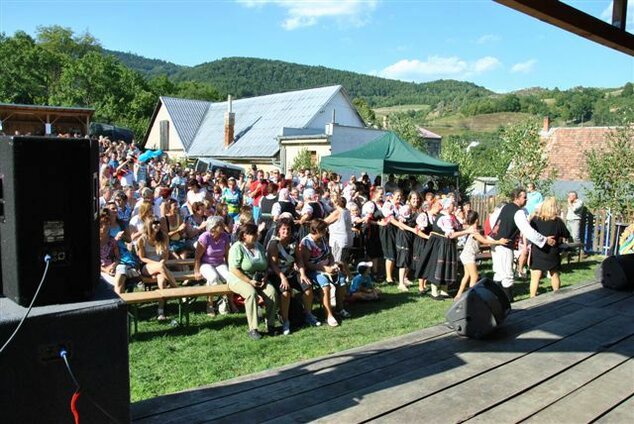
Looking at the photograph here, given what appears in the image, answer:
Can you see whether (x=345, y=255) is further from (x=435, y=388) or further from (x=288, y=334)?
(x=435, y=388)

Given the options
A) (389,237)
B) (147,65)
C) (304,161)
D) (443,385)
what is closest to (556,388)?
(443,385)

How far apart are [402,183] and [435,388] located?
Answer: 12920 millimetres

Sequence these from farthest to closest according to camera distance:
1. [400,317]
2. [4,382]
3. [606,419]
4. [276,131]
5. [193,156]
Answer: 1. [193,156]
2. [276,131]
3. [400,317]
4. [606,419]
5. [4,382]

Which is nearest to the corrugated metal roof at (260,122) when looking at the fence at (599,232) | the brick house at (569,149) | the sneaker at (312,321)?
the brick house at (569,149)

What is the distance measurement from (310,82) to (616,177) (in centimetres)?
11462

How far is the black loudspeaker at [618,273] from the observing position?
19.5 feet

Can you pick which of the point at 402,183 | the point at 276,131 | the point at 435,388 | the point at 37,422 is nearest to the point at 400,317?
the point at 435,388

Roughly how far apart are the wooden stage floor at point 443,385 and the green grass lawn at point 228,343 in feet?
4.85

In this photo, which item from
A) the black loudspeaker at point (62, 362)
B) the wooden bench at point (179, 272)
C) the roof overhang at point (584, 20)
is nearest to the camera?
the black loudspeaker at point (62, 362)

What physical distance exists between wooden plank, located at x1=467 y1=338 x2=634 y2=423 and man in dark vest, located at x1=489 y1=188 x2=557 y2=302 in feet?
8.91

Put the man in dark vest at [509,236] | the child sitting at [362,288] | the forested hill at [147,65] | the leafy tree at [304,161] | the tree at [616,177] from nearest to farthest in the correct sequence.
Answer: the man in dark vest at [509,236], the child sitting at [362,288], the tree at [616,177], the leafy tree at [304,161], the forested hill at [147,65]

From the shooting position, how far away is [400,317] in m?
6.82

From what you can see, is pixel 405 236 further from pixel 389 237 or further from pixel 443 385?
pixel 443 385

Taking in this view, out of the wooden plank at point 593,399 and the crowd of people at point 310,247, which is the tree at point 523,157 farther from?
the wooden plank at point 593,399
